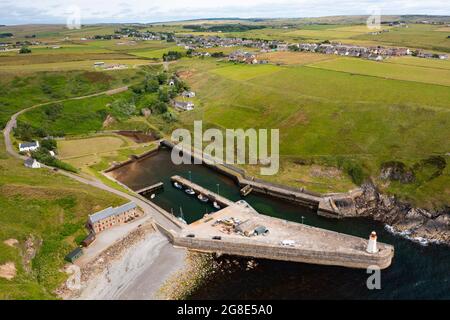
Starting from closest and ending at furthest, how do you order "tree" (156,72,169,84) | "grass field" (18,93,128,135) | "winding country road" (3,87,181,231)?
1. "winding country road" (3,87,181,231)
2. "grass field" (18,93,128,135)
3. "tree" (156,72,169,84)

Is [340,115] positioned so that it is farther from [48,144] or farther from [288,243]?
[48,144]

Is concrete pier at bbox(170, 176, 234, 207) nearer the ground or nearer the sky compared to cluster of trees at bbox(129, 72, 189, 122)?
nearer the ground

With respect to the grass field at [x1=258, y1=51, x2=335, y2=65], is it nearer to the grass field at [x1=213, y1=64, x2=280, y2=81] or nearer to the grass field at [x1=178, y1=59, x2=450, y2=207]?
the grass field at [x1=213, y1=64, x2=280, y2=81]

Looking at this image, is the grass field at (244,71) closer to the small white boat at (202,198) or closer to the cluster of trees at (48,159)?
the small white boat at (202,198)

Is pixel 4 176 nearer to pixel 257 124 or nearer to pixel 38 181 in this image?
pixel 38 181

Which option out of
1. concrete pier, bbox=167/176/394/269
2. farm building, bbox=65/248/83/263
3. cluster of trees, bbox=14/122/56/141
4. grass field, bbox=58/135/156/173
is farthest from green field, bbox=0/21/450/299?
concrete pier, bbox=167/176/394/269

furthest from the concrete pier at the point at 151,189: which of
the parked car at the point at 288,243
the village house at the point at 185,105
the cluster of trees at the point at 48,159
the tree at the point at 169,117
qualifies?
the village house at the point at 185,105
